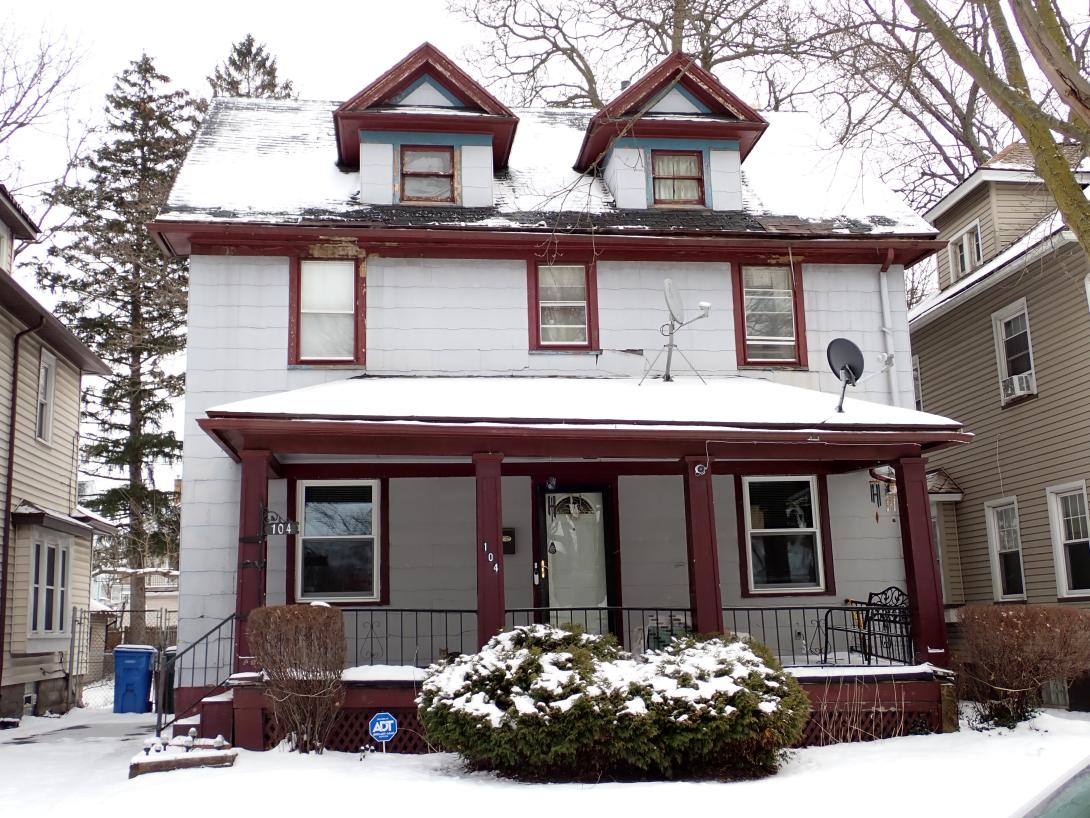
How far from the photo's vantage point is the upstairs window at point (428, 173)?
14.2 meters

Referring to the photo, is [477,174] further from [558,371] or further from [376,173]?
[558,371]

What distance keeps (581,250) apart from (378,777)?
7.35m

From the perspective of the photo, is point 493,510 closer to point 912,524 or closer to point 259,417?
point 259,417

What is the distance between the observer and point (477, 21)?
61.8ft

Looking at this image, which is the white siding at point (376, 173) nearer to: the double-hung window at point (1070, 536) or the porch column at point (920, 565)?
the porch column at point (920, 565)

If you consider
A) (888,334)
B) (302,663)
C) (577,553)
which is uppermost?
(888,334)

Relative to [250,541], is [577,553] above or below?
below

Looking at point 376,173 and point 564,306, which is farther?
point 376,173

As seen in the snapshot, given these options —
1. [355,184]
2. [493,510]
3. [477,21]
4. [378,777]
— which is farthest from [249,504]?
[477,21]

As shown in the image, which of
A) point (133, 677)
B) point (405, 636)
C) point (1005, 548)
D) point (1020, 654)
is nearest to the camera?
point (1020, 654)

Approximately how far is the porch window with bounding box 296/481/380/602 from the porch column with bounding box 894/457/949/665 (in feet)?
19.9

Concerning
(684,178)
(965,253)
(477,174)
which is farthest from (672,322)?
(965,253)

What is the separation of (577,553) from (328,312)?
435 centimetres

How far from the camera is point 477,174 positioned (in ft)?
46.8
